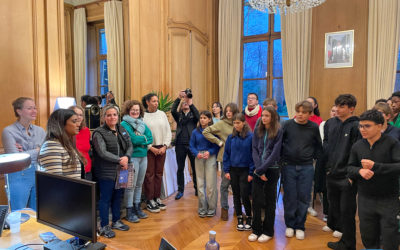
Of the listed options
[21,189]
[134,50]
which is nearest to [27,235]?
[21,189]

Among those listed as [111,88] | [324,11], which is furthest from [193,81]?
[324,11]

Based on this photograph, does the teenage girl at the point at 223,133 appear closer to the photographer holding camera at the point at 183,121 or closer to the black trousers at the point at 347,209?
the photographer holding camera at the point at 183,121

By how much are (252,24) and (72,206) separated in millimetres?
6134

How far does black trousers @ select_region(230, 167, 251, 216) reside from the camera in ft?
9.95

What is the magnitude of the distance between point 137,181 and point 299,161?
72.8 inches

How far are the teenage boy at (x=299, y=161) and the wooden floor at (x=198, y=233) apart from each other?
167 millimetres

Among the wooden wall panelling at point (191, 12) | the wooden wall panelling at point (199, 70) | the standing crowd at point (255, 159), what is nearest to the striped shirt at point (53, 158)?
the standing crowd at point (255, 159)

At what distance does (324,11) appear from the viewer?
5.49 metres

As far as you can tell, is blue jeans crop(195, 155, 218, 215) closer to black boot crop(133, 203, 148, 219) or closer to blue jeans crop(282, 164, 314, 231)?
black boot crop(133, 203, 148, 219)

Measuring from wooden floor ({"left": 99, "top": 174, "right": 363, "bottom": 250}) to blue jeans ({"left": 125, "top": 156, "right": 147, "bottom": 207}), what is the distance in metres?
0.26

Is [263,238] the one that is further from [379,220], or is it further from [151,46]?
[151,46]

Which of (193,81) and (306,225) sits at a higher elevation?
(193,81)

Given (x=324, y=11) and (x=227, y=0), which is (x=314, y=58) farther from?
(x=227, y=0)

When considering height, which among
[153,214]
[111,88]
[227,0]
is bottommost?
[153,214]
